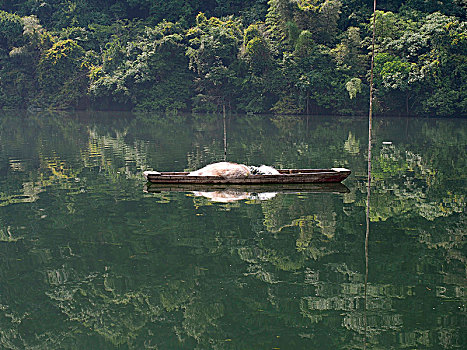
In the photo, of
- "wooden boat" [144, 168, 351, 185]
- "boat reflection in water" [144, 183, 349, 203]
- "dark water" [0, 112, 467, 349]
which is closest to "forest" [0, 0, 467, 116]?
"dark water" [0, 112, 467, 349]

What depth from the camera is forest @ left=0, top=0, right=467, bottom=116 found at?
33406 mm

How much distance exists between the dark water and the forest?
1964 centimetres

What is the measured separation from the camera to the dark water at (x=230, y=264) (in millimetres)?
5949

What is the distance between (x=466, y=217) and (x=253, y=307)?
5358mm

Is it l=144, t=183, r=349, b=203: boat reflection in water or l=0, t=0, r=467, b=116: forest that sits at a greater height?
l=0, t=0, r=467, b=116: forest

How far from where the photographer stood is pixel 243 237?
29.4 ft

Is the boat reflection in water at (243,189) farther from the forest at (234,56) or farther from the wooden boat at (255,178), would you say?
the forest at (234,56)

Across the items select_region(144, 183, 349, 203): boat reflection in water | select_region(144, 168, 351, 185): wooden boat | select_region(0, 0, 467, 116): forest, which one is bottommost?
select_region(144, 183, 349, 203): boat reflection in water

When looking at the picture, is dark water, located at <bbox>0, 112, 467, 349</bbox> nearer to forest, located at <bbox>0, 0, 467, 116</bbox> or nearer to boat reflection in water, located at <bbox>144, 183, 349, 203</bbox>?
boat reflection in water, located at <bbox>144, 183, 349, 203</bbox>

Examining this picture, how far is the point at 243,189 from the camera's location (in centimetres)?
1257

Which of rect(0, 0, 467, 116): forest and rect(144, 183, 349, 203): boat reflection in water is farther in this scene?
rect(0, 0, 467, 116): forest

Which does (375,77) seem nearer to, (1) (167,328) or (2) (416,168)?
(2) (416,168)

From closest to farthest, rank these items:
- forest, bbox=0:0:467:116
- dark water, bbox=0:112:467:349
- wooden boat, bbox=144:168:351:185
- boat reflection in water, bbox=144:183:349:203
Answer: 1. dark water, bbox=0:112:467:349
2. boat reflection in water, bbox=144:183:349:203
3. wooden boat, bbox=144:168:351:185
4. forest, bbox=0:0:467:116

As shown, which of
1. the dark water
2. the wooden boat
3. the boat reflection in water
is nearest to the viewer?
the dark water
